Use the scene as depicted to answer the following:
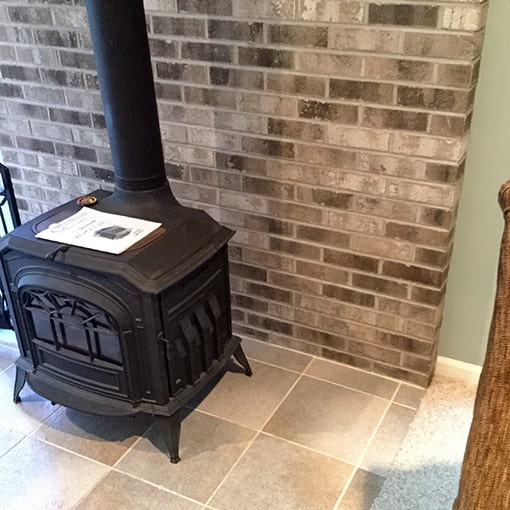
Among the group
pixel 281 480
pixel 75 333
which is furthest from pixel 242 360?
pixel 75 333

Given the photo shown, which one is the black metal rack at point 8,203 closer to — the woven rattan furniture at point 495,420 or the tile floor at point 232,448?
the tile floor at point 232,448

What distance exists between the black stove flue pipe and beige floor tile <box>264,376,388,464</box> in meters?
0.78

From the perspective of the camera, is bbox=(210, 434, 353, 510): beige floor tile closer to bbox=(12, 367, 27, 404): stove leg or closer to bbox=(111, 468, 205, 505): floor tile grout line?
bbox=(111, 468, 205, 505): floor tile grout line

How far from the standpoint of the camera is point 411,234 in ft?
6.24

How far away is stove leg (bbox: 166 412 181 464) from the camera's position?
183 centimetres

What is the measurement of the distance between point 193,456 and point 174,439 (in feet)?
0.30

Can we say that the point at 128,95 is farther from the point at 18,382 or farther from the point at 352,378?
the point at 352,378

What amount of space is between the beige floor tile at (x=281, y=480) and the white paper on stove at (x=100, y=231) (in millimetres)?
736

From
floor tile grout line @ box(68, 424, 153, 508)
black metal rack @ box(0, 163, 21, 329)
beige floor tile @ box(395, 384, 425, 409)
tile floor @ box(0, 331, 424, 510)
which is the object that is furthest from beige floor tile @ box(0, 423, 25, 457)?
beige floor tile @ box(395, 384, 425, 409)

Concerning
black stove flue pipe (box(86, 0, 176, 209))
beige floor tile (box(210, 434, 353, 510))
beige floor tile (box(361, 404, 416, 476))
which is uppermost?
black stove flue pipe (box(86, 0, 176, 209))

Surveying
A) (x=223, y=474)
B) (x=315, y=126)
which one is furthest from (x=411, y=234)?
(x=223, y=474)

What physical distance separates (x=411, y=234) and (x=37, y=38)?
4.88 feet

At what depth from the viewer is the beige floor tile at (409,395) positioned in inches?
80.9

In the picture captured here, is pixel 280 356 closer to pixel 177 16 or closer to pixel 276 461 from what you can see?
pixel 276 461
